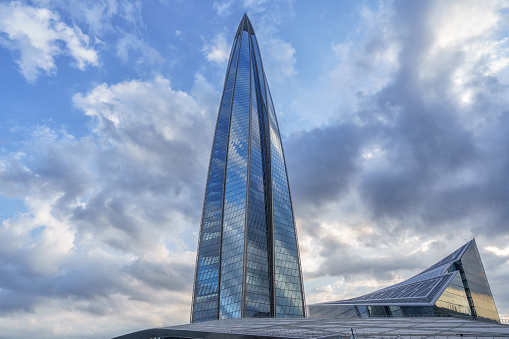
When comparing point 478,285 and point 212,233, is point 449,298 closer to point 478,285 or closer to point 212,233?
point 478,285

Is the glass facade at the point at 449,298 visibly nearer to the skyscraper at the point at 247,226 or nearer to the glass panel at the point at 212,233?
the skyscraper at the point at 247,226

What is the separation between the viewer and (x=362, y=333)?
2406 cm

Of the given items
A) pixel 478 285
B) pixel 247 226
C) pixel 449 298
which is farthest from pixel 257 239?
pixel 478 285

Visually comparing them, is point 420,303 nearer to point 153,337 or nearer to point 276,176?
point 153,337

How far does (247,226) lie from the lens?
114188mm

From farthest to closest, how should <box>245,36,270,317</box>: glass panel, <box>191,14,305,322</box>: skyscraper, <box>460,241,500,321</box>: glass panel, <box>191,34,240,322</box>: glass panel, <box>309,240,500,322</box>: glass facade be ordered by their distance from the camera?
<box>191,34,240,322</box>: glass panel
<box>191,14,305,322</box>: skyscraper
<box>245,36,270,317</box>: glass panel
<box>460,241,500,321</box>: glass panel
<box>309,240,500,322</box>: glass facade

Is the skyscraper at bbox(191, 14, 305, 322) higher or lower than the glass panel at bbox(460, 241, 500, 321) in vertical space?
higher

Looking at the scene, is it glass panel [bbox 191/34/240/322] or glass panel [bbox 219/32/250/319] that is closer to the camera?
glass panel [bbox 219/32/250/319]

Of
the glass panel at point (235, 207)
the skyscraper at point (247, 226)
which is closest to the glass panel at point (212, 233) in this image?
the skyscraper at point (247, 226)

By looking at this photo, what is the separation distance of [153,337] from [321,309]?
7700 cm

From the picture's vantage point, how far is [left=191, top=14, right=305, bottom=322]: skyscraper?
107 m

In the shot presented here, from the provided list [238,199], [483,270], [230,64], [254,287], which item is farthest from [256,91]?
[483,270]

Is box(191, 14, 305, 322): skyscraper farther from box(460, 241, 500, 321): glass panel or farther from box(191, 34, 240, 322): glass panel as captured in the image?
box(460, 241, 500, 321): glass panel

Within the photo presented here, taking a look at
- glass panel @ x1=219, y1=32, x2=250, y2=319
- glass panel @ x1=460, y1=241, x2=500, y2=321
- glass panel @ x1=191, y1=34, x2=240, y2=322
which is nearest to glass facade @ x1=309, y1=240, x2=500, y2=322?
glass panel @ x1=460, y1=241, x2=500, y2=321
